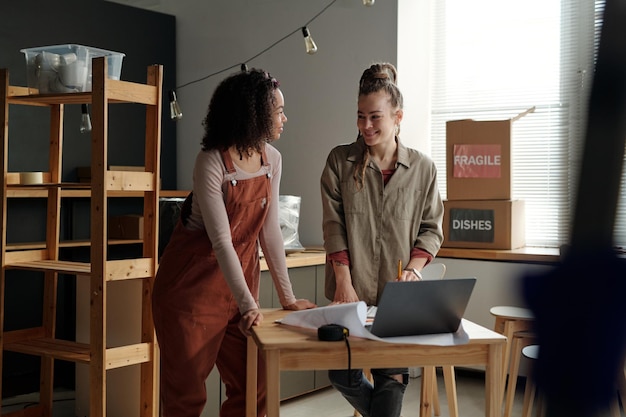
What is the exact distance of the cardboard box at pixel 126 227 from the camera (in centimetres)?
460

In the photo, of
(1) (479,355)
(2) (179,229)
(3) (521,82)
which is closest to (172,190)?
(3) (521,82)

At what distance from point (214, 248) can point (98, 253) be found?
1038 mm

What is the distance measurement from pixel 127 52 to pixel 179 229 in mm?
2990

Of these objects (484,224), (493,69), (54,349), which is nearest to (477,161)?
(484,224)

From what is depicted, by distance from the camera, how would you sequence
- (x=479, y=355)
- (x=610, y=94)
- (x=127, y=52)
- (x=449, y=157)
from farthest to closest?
(x=127, y=52) → (x=449, y=157) → (x=479, y=355) → (x=610, y=94)

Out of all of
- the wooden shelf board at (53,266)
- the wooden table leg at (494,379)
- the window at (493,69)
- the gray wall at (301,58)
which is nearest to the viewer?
the wooden table leg at (494,379)

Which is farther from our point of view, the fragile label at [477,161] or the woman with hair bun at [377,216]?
the fragile label at [477,161]

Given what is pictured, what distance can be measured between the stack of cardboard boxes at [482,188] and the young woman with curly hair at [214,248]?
200 centimetres

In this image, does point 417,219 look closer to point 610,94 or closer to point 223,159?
point 223,159

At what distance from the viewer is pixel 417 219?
250 cm

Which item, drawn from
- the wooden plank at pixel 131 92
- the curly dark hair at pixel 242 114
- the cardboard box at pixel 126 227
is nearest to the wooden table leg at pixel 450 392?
the curly dark hair at pixel 242 114

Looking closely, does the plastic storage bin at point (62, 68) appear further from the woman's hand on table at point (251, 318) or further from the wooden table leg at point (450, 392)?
the wooden table leg at point (450, 392)

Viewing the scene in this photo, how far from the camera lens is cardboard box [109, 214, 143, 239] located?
15.1 feet

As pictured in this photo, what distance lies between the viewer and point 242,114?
88.9 inches
